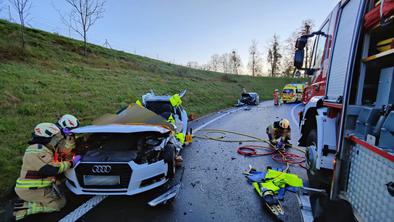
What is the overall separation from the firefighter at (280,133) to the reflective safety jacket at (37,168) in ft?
16.9

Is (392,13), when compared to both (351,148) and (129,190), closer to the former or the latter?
(351,148)

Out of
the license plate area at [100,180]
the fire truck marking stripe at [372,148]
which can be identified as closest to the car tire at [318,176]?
the fire truck marking stripe at [372,148]

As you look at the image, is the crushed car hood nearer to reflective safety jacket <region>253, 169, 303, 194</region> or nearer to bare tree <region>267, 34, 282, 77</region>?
reflective safety jacket <region>253, 169, 303, 194</region>

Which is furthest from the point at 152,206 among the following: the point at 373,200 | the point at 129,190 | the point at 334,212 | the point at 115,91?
the point at 115,91

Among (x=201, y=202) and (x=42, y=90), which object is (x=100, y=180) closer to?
(x=201, y=202)

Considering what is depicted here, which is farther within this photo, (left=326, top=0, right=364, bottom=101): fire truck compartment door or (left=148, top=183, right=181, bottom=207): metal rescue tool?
(left=148, top=183, right=181, bottom=207): metal rescue tool

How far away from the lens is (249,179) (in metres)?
4.03

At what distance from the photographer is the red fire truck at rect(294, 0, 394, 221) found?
183 centimetres

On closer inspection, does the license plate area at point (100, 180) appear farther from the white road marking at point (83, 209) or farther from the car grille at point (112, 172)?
the white road marking at point (83, 209)

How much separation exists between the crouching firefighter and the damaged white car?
0.24 meters

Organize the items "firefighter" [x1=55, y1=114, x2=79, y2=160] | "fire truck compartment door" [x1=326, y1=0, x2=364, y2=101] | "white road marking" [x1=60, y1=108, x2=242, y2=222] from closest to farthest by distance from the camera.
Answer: "fire truck compartment door" [x1=326, y1=0, x2=364, y2=101] < "white road marking" [x1=60, y1=108, x2=242, y2=222] < "firefighter" [x1=55, y1=114, x2=79, y2=160]

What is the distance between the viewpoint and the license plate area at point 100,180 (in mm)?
3074

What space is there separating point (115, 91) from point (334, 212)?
41.4 feet

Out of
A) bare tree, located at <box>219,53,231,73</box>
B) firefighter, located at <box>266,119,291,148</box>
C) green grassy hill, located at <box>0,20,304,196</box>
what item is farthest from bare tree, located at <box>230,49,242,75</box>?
firefighter, located at <box>266,119,291,148</box>
